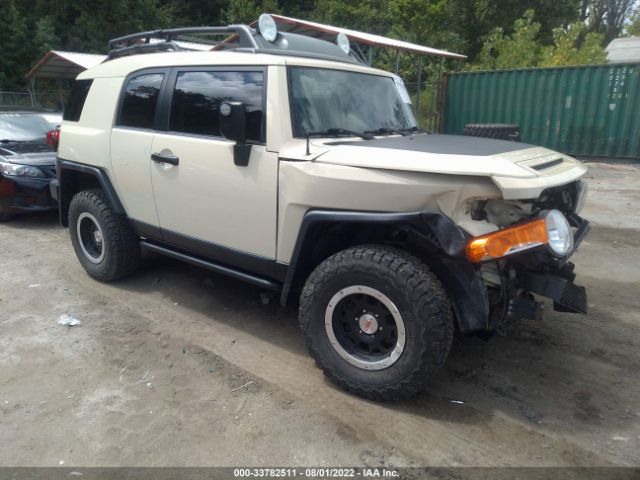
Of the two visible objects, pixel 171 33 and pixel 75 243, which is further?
pixel 75 243

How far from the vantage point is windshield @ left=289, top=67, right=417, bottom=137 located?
10.8 ft

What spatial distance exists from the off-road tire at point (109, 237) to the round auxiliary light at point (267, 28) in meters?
2.10

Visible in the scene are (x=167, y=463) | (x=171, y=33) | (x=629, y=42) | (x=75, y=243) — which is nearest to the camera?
(x=167, y=463)

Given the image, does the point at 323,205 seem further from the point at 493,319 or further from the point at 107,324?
the point at 107,324

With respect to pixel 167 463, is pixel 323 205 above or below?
above

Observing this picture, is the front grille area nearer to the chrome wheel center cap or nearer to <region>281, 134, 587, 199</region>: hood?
<region>281, 134, 587, 199</region>: hood

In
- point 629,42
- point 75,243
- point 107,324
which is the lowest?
point 107,324

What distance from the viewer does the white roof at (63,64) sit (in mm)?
15852

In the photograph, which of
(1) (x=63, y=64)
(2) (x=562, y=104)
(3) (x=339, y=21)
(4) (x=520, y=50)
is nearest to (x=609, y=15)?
(3) (x=339, y=21)

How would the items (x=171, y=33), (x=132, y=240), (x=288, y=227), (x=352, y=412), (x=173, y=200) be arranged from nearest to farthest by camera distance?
(x=352, y=412) < (x=288, y=227) < (x=173, y=200) < (x=171, y=33) < (x=132, y=240)

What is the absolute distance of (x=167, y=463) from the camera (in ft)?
8.30

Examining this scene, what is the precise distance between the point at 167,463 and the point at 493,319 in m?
1.98

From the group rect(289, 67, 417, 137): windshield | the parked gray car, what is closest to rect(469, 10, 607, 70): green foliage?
rect(289, 67, 417, 137): windshield

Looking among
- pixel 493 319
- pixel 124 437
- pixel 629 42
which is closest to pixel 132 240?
pixel 124 437
